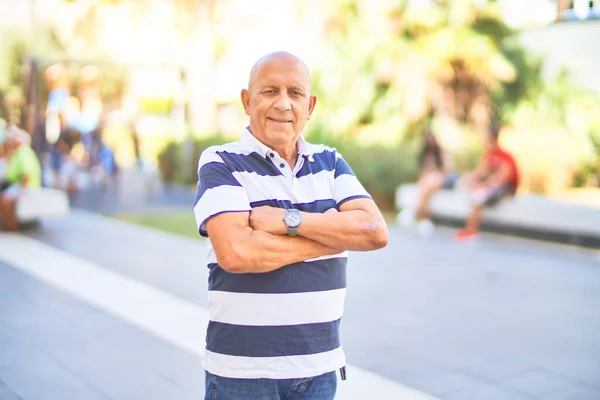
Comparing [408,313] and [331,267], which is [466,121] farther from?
[331,267]

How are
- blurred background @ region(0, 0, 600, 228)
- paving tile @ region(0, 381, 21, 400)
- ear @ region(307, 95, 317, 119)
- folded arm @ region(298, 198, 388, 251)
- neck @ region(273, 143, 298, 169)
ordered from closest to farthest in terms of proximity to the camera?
1. folded arm @ region(298, 198, 388, 251)
2. neck @ region(273, 143, 298, 169)
3. ear @ region(307, 95, 317, 119)
4. paving tile @ region(0, 381, 21, 400)
5. blurred background @ region(0, 0, 600, 228)

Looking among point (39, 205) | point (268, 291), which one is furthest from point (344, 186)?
point (39, 205)

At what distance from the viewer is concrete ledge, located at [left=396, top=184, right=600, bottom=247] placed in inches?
370

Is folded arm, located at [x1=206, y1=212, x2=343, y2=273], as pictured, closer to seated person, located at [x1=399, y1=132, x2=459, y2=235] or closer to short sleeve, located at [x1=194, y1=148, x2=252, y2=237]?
short sleeve, located at [x1=194, y1=148, x2=252, y2=237]

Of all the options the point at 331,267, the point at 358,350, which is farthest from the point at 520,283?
the point at 331,267

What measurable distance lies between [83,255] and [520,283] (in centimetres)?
515

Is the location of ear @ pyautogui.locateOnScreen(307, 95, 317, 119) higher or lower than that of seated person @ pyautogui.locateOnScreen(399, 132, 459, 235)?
higher

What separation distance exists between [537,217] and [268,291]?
840cm

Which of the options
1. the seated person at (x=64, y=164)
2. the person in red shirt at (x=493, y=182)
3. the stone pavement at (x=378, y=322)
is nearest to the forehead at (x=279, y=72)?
the stone pavement at (x=378, y=322)

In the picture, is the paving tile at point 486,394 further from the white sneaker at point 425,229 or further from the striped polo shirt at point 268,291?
the white sneaker at point 425,229

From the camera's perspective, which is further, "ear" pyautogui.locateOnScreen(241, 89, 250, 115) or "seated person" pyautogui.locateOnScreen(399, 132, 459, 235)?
"seated person" pyautogui.locateOnScreen(399, 132, 459, 235)

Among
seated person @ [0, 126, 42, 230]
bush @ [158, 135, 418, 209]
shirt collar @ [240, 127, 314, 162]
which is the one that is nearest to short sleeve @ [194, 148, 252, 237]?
shirt collar @ [240, 127, 314, 162]

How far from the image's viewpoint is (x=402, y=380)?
14.9ft

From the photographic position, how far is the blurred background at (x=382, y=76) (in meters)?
15.5
